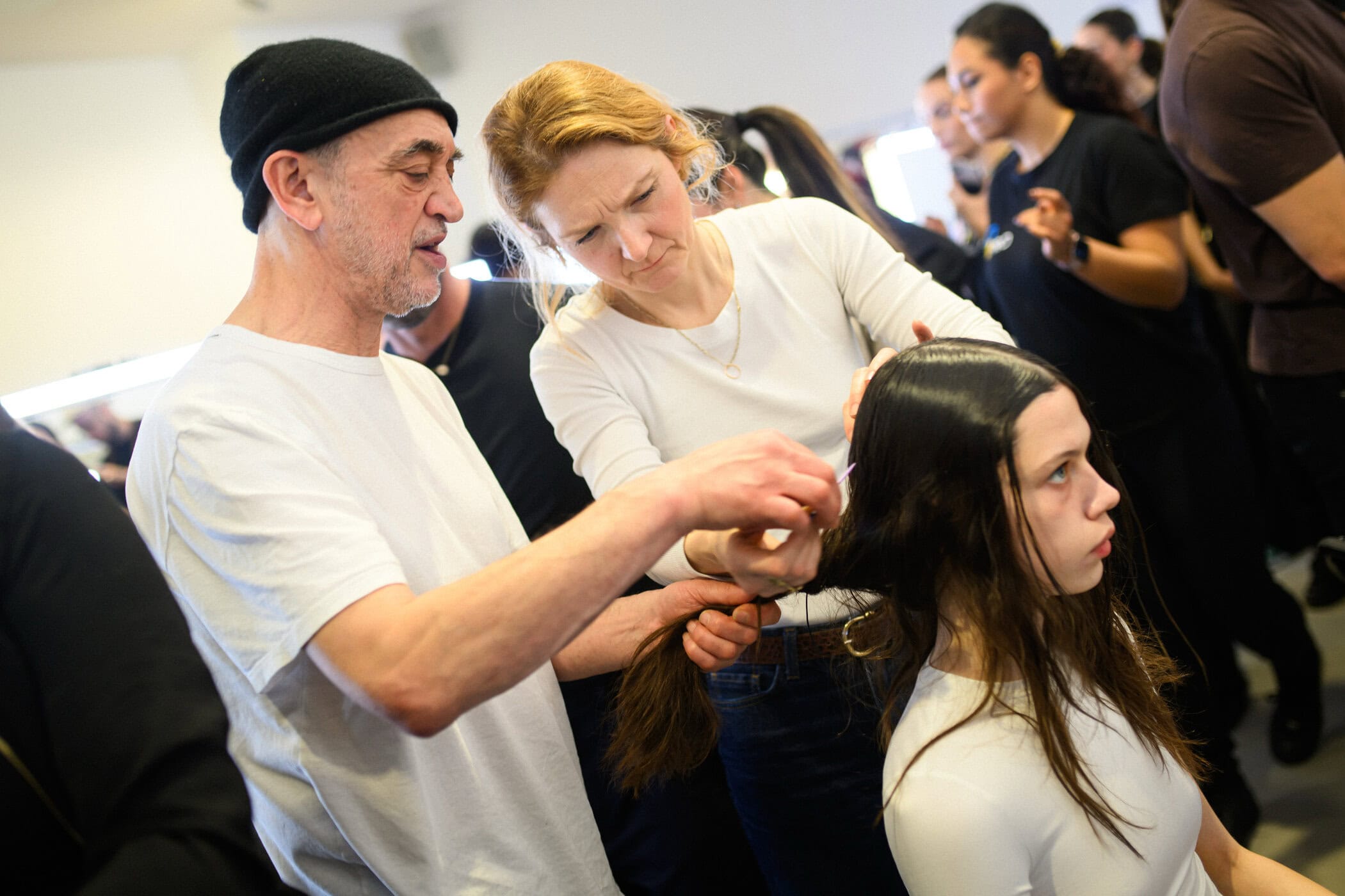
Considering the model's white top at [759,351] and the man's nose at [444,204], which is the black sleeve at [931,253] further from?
the man's nose at [444,204]

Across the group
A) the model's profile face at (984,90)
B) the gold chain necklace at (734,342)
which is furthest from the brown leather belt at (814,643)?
the model's profile face at (984,90)

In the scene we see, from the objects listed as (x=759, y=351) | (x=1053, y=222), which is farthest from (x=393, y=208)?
(x=1053, y=222)

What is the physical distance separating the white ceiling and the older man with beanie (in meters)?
1.72

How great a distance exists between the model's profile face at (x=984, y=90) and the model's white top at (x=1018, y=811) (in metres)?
1.73

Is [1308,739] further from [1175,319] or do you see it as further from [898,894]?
[898,894]

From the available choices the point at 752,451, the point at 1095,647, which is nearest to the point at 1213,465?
the point at 1095,647

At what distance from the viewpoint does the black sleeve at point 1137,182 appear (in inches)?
85.7

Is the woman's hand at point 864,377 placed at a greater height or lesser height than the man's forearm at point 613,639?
greater

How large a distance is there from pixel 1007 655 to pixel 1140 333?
144cm

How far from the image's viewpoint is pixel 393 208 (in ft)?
3.88

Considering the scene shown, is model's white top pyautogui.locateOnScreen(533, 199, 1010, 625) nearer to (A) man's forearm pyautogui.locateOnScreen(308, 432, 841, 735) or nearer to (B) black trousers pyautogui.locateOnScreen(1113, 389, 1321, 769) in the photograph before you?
(A) man's forearm pyautogui.locateOnScreen(308, 432, 841, 735)

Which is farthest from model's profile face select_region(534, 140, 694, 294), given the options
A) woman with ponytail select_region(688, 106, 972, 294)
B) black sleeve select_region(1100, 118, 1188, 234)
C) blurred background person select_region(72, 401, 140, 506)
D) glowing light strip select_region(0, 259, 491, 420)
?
blurred background person select_region(72, 401, 140, 506)

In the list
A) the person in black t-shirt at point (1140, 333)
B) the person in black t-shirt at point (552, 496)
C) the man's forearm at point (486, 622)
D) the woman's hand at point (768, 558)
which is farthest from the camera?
the person in black t-shirt at point (1140, 333)

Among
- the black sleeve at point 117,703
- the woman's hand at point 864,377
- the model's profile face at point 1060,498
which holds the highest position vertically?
the black sleeve at point 117,703
